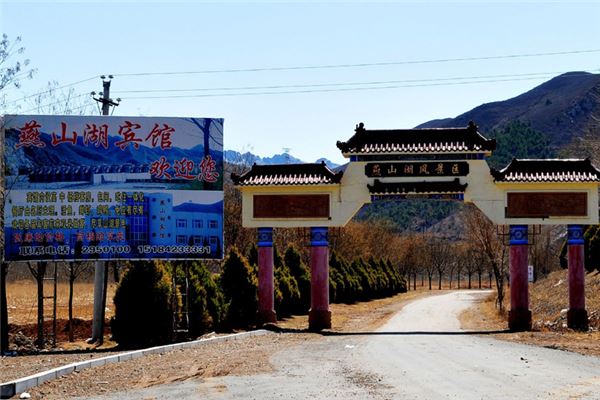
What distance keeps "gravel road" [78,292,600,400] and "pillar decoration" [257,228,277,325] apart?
21.4 feet

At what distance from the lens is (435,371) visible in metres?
16.3

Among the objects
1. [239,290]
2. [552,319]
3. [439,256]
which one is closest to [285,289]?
[239,290]

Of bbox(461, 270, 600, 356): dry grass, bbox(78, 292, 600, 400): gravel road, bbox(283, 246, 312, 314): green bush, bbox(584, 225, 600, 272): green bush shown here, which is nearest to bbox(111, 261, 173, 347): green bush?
bbox(78, 292, 600, 400): gravel road

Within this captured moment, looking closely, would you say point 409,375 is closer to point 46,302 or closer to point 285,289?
point 285,289

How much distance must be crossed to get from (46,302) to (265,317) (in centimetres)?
2156

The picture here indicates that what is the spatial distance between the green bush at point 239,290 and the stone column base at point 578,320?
36.5ft

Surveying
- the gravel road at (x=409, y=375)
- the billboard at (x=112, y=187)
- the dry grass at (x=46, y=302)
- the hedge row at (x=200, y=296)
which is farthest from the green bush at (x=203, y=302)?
the dry grass at (x=46, y=302)

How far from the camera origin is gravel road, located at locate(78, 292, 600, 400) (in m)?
13.5

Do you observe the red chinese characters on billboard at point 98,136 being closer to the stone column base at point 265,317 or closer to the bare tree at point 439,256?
the stone column base at point 265,317

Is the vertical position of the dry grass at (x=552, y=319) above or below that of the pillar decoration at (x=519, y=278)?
below

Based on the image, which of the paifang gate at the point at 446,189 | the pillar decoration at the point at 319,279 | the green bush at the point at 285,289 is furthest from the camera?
the green bush at the point at 285,289

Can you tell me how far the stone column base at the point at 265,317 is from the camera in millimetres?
30109

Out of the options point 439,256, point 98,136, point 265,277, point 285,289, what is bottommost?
point 285,289

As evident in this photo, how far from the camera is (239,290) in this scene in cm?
3186
